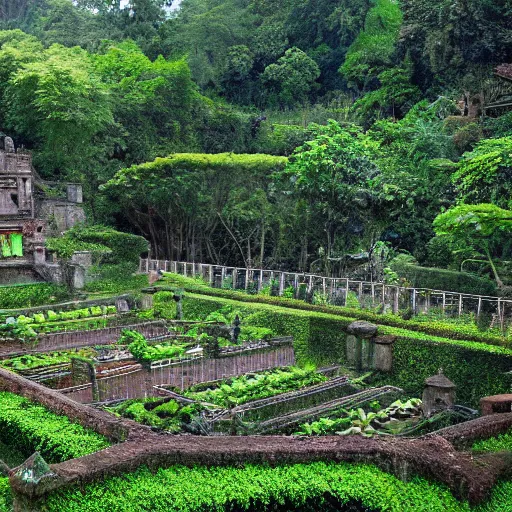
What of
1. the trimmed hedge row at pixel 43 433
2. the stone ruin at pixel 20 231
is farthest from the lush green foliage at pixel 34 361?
the stone ruin at pixel 20 231

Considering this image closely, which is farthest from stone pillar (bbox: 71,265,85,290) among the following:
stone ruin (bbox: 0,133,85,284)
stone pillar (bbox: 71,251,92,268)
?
stone pillar (bbox: 71,251,92,268)

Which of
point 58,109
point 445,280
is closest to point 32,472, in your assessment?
point 445,280

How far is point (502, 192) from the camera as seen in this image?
24719 millimetres

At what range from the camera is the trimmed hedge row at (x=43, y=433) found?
1145cm

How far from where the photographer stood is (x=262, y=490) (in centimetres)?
1034

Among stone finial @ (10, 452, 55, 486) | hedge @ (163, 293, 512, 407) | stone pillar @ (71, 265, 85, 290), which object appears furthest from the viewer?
stone pillar @ (71, 265, 85, 290)

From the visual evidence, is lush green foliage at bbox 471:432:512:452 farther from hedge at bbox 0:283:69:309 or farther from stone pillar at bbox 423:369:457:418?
hedge at bbox 0:283:69:309

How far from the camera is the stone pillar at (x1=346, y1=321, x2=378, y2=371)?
20141mm

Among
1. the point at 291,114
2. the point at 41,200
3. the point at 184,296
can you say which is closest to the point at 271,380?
the point at 184,296

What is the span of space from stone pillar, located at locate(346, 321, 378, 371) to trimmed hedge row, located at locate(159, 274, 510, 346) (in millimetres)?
1165

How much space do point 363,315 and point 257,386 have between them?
6.17m

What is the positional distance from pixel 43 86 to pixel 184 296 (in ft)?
50.3

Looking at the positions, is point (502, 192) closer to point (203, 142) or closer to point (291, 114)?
point (203, 142)

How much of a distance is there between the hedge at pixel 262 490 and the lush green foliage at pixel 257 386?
4982 mm
